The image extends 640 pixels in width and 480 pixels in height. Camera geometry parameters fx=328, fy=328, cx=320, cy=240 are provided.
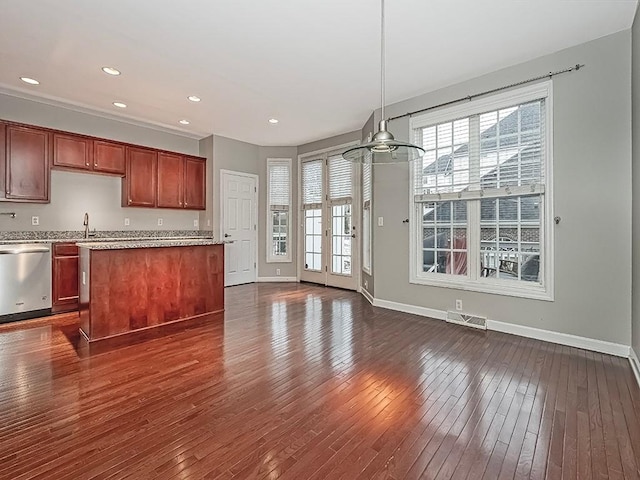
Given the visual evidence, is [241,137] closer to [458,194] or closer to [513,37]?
[458,194]

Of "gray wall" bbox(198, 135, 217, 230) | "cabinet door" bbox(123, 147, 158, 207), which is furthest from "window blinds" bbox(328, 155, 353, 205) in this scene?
"cabinet door" bbox(123, 147, 158, 207)

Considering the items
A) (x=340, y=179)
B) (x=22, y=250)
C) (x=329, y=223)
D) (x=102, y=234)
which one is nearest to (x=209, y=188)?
(x=102, y=234)

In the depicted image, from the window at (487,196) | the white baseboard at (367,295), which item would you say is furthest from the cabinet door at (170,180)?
the window at (487,196)

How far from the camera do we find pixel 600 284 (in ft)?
9.86

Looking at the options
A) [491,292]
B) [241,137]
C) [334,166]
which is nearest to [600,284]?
[491,292]

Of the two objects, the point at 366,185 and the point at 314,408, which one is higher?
the point at 366,185

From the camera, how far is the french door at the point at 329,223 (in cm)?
603

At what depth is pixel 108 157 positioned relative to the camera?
16.6 ft

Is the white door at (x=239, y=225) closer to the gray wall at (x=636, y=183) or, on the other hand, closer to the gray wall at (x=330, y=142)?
the gray wall at (x=330, y=142)

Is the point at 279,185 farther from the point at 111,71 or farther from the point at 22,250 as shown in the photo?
the point at 22,250

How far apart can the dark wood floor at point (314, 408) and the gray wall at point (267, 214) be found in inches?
138

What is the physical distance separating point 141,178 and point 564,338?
6.12 meters

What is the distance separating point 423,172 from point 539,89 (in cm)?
143

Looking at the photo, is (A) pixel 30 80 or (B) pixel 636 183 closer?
(B) pixel 636 183
